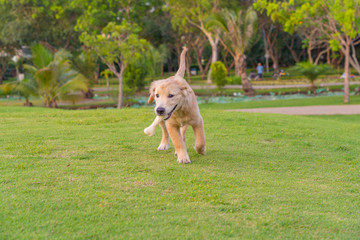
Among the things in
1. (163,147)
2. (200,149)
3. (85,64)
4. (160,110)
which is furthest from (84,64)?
(160,110)

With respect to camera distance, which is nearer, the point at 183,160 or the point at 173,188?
the point at 173,188

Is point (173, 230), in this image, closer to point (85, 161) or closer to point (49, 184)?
point (49, 184)

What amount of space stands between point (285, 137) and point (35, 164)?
4.74 metres

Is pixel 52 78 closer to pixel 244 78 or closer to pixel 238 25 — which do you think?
pixel 238 25

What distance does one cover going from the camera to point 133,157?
236 inches

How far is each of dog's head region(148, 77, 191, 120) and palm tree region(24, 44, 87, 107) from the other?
15001mm

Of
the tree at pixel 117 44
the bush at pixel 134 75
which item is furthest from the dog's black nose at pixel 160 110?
the bush at pixel 134 75

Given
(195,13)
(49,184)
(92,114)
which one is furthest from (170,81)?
(195,13)

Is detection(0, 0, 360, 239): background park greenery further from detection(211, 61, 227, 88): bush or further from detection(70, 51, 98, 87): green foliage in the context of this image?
detection(211, 61, 227, 88): bush

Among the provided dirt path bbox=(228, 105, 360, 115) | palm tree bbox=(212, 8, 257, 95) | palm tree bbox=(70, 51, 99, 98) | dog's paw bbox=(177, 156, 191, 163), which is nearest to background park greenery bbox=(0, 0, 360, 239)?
dog's paw bbox=(177, 156, 191, 163)

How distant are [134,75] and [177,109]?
20.6 meters

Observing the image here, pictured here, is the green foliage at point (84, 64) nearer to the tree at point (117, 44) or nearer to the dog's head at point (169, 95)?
the tree at point (117, 44)

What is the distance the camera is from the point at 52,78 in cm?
1964

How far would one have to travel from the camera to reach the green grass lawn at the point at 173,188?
3.50 metres
